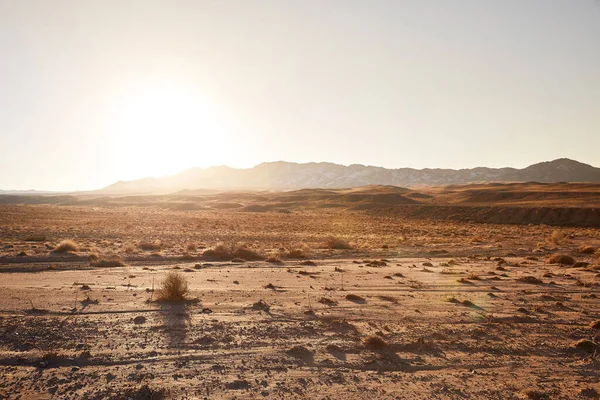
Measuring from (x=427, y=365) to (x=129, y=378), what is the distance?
689cm

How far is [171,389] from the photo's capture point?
307 inches

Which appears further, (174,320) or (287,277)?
(287,277)

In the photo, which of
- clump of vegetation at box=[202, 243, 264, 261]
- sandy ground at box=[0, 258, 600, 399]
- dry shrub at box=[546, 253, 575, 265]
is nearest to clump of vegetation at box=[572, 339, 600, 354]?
sandy ground at box=[0, 258, 600, 399]

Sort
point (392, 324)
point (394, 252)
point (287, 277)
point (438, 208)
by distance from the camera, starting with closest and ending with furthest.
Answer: point (392, 324), point (287, 277), point (394, 252), point (438, 208)

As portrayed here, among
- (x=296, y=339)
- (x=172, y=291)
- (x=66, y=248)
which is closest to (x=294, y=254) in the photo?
(x=172, y=291)

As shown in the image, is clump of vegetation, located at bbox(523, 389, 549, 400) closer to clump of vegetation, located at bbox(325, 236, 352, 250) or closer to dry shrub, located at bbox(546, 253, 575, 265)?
dry shrub, located at bbox(546, 253, 575, 265)

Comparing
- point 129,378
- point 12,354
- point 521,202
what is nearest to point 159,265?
point 12,354

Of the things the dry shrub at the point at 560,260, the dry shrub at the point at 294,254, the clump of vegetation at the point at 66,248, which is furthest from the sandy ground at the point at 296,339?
the dry shrub at the point at 294,254

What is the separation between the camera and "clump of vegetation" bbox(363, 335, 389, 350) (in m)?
9.96

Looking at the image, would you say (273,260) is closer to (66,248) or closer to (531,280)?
(531,280)

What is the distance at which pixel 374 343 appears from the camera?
10000 millimetres

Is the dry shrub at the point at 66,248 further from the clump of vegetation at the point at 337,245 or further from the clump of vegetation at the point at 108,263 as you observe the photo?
the clump of vegetation at the point at 337,245

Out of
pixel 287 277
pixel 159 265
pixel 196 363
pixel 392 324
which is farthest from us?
pixel 159 265

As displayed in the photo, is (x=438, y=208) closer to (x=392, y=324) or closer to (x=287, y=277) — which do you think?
(x=287, y=277)
